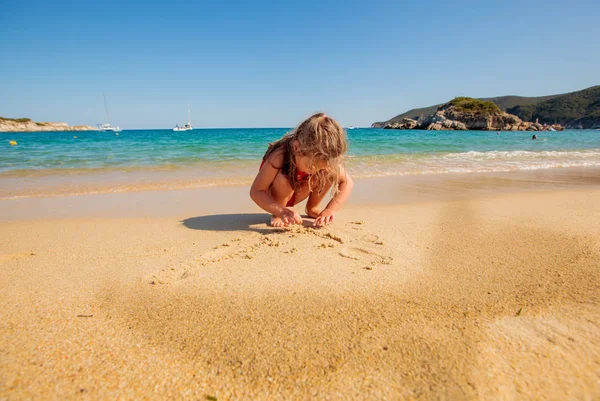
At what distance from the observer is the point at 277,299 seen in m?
1.48

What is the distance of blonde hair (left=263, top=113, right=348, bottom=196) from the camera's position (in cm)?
224

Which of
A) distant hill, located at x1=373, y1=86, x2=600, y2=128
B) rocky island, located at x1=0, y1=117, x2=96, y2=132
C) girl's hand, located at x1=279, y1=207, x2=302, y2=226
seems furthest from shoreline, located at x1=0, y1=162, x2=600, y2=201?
rocky island, located at x1=0, y1=117, x2=96, y2=132

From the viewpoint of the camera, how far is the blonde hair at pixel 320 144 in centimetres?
224

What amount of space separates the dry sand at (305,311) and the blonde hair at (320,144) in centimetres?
50

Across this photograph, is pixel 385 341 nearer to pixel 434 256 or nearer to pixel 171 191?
pixel 434 256

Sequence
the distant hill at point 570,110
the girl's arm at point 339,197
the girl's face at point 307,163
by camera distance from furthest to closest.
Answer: the distant hill at point 570,110 → the girl's arm at point 339,197 → the girl's face at point 307,163

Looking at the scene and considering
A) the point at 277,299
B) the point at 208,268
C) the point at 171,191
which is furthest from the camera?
the point at 171,191

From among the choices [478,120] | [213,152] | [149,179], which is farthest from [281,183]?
[478,120]

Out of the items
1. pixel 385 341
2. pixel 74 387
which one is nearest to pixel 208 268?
pixel 74 387

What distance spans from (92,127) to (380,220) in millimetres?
109407

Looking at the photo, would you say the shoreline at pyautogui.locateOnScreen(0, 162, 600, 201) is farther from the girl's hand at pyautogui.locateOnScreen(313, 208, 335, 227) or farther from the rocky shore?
the rocky shore

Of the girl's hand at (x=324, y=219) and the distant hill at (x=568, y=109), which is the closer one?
the girl's hand at (x=324, y=219)

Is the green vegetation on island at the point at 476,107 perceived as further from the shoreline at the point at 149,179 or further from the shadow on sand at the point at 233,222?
the shadow on sand at the point at 233,222

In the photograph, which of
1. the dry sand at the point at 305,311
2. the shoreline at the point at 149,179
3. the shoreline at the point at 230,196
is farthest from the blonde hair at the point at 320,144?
the shoreline at the point at 149,179
